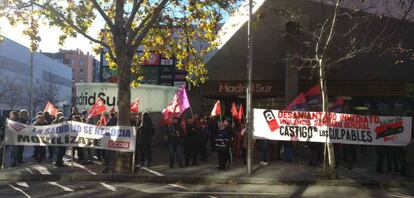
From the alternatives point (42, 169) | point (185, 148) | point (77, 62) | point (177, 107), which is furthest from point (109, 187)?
point (77, 62)

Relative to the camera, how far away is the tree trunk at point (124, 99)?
15742mm

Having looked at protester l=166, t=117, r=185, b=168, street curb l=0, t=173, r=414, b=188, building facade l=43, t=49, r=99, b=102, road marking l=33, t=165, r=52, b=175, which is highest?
building facade l=43, t=49, r=99, b=102

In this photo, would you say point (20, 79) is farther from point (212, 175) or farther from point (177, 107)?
point (212, 175)

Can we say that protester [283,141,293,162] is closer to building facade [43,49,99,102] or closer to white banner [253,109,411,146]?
white banner [253,109,411,146]

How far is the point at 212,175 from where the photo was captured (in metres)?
15.3

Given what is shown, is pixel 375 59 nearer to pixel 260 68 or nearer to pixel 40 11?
pixel 260 68

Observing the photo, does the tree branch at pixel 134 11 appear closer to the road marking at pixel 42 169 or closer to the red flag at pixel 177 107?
the red flag at pixel 177 107

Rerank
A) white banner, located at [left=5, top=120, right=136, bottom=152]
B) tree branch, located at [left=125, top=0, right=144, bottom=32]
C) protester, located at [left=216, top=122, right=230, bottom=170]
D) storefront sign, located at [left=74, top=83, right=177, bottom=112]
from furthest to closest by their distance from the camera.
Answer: storefront sign, located at [left=74, top=83, right=177, bottom=112], protester, located at [left=216, top=122, right=230, bottom=170], white banner, located at [left=5, top=120, right=136, bottom=152], tree branch, located at [left=125, top=0, right=144, bottom=32]

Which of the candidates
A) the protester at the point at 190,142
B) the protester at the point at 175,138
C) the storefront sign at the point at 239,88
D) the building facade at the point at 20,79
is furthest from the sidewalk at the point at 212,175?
the building facade at the point at 20,79

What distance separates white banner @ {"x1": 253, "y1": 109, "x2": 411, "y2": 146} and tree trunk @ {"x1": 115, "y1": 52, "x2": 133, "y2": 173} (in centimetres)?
371

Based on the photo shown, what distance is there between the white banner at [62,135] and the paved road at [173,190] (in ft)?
6.69

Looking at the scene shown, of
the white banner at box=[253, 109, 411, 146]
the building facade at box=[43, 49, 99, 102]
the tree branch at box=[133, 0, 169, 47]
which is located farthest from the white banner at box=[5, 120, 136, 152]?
the building facade at box=[43, 49, 99, 102]

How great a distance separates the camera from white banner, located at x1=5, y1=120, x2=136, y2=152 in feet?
53.2

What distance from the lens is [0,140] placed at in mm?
18938
